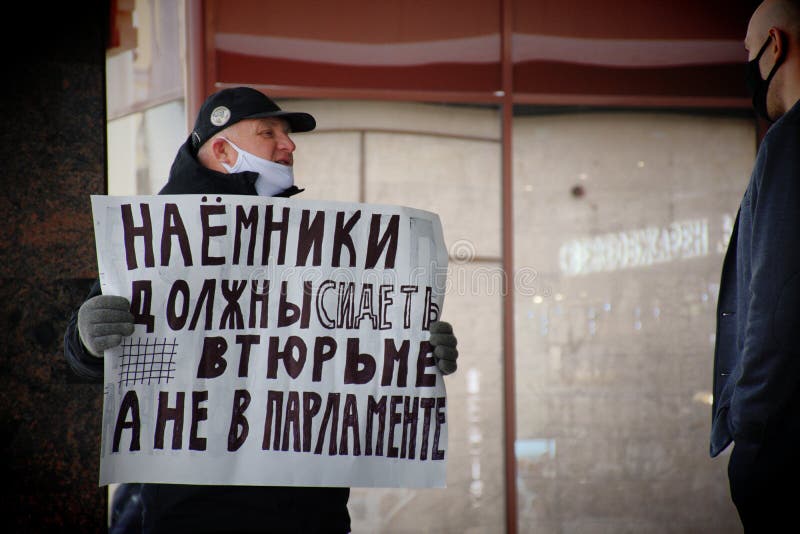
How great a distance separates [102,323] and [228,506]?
673 mm

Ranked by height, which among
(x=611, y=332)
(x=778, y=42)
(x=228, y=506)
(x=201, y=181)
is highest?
(x=778, y=42)

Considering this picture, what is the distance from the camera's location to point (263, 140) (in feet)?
9.35

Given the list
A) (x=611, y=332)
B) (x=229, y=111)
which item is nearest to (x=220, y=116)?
(x=229, y=111)

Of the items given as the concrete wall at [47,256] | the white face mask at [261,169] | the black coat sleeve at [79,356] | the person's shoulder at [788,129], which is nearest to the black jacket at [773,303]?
the person's shoulder at [788,129]

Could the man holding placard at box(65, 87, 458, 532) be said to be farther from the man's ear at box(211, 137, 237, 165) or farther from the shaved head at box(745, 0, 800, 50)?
the shaved head at box(745, 0, 800, 50)

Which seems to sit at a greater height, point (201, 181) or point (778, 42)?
point (778, 42)

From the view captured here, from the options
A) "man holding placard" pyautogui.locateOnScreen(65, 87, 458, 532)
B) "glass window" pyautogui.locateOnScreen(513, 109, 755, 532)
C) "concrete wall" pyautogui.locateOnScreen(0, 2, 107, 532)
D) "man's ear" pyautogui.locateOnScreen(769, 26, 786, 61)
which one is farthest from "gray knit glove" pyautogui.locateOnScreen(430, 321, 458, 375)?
"glass window" pyautogui.locateOnScreen(513, 109, 755, 532)

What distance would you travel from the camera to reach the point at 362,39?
5.00 m

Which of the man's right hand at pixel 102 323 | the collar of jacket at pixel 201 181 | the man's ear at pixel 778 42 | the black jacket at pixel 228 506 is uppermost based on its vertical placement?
the man's ear at pixel 778 42

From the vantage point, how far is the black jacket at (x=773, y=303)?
6.89ft

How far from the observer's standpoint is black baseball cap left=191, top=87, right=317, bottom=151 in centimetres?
280

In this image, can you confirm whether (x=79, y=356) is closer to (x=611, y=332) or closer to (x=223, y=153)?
(x=223, y=153)

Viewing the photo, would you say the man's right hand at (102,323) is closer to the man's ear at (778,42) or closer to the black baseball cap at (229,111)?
the black baseball cap at (229,111)

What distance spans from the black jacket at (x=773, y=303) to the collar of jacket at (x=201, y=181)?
1.61m
